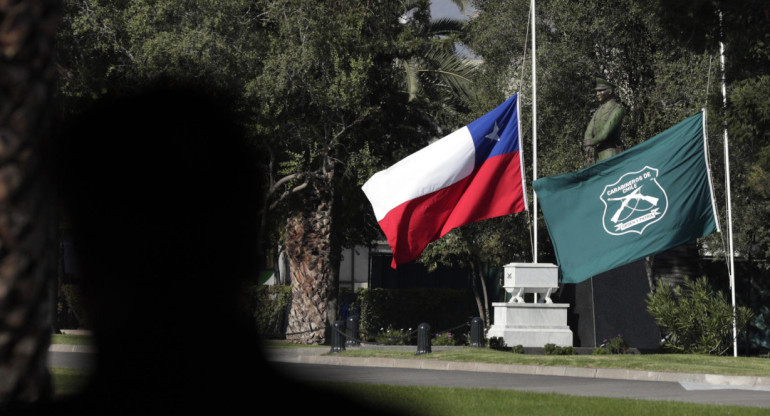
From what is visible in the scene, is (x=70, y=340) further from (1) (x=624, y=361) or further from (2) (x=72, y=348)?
(1) (x=624, y=361)

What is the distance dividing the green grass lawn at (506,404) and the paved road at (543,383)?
1.03 metres

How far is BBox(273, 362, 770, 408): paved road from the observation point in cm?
1305

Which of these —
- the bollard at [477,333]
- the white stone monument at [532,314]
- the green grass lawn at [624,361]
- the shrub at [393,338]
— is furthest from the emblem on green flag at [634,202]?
the shrub at [393,338]

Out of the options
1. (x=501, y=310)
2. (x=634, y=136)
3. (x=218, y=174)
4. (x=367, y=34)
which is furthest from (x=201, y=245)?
(x=634, y=136)

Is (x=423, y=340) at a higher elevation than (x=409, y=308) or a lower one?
lower

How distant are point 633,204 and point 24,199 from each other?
606 inches

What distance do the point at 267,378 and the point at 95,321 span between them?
16292mm

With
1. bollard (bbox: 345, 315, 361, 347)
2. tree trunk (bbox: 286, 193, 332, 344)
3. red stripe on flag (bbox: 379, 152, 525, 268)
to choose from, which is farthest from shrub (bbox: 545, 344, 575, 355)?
tree trunk (bbox: 286, 193, 332, 344)

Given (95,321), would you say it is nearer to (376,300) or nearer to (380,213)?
(376,300)

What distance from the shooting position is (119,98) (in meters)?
25.1

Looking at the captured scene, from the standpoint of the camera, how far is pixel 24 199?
468 centimetres

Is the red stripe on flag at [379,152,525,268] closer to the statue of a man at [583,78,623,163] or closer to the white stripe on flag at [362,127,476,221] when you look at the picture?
the white stripe on flag at [362,127,476,221]

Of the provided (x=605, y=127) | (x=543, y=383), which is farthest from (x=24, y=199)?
(x=605, y=127)

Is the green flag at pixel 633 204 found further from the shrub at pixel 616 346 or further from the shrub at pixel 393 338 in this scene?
the shrub at pixel 393 338
